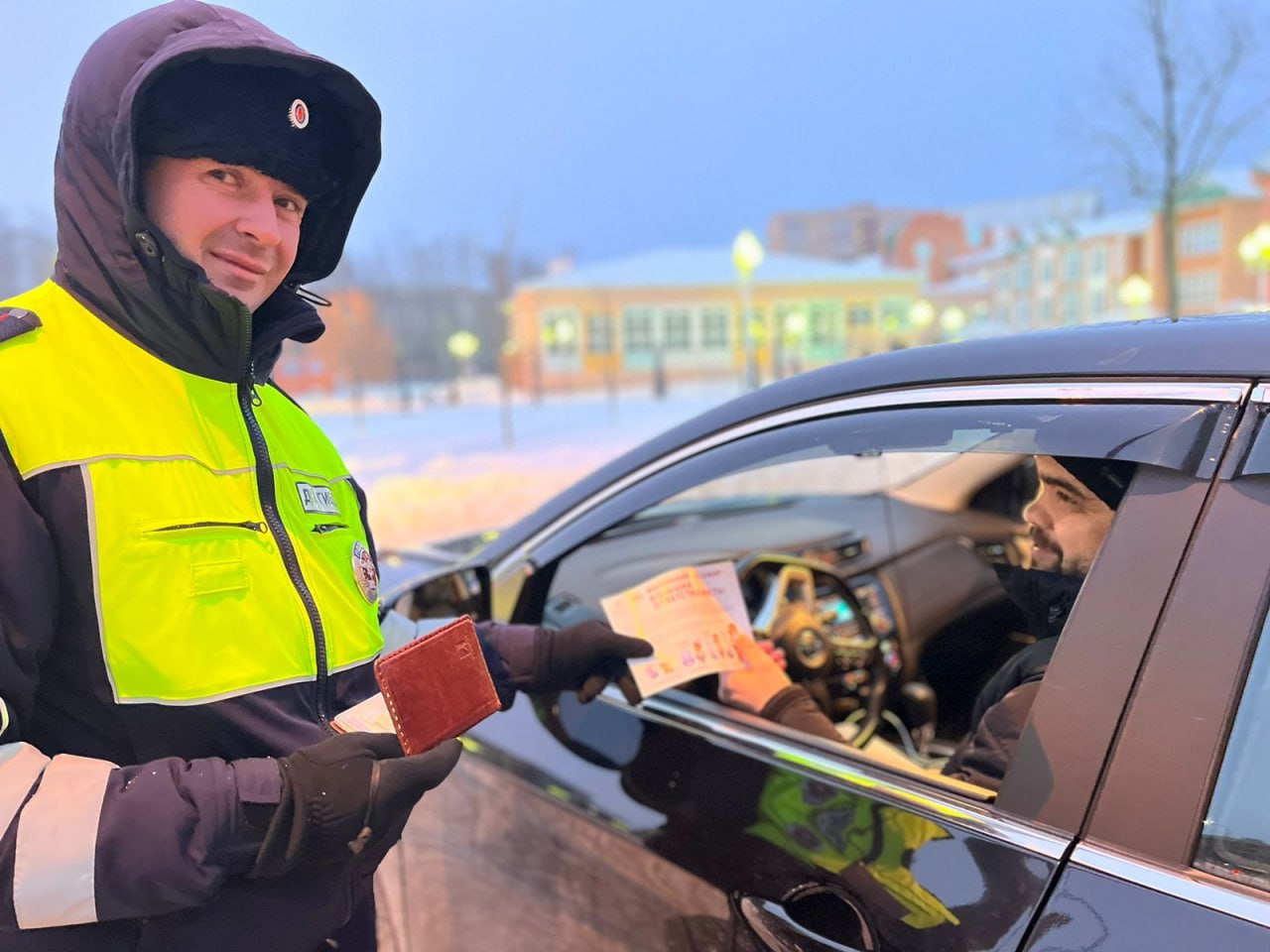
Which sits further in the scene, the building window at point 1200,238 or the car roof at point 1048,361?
the building window at point 1200,238

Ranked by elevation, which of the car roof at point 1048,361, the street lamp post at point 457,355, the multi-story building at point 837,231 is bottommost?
the street lamp post at point 457,355

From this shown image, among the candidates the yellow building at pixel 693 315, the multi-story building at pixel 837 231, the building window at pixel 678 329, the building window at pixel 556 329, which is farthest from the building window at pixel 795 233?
the building window at pixel 556 329

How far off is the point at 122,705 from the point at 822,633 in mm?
1730

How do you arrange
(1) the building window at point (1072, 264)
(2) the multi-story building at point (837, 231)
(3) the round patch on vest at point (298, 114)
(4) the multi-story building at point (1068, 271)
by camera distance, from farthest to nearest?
(2) the multi-story building at point (837, 231), (1) the building window at point (1072, 264), (4) the multi-story building at point (1068, 271), (3) the round patch on vest at point (298, 114)

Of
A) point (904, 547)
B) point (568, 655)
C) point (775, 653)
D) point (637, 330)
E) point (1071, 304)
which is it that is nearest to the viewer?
point (568, 655)

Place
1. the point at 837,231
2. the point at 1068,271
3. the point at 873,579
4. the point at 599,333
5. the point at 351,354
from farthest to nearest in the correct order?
1. the point at 837,231
2. the point at 1068,271
3. the point at 599,333
4. the point at 351,354
5. the point at 873,579

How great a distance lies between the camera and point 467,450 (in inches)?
631

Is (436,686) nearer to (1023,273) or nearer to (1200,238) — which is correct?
(1200,238)

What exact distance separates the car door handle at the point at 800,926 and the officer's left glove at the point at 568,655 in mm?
498

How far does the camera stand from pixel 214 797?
1033mm

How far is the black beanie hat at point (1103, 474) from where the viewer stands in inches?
45.4

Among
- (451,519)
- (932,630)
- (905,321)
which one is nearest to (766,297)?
(905,321)

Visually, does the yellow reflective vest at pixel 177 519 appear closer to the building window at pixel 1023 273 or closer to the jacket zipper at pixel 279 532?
the jacket zipper at pixel 279 532

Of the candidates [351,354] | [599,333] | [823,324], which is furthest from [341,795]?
[823,324]
